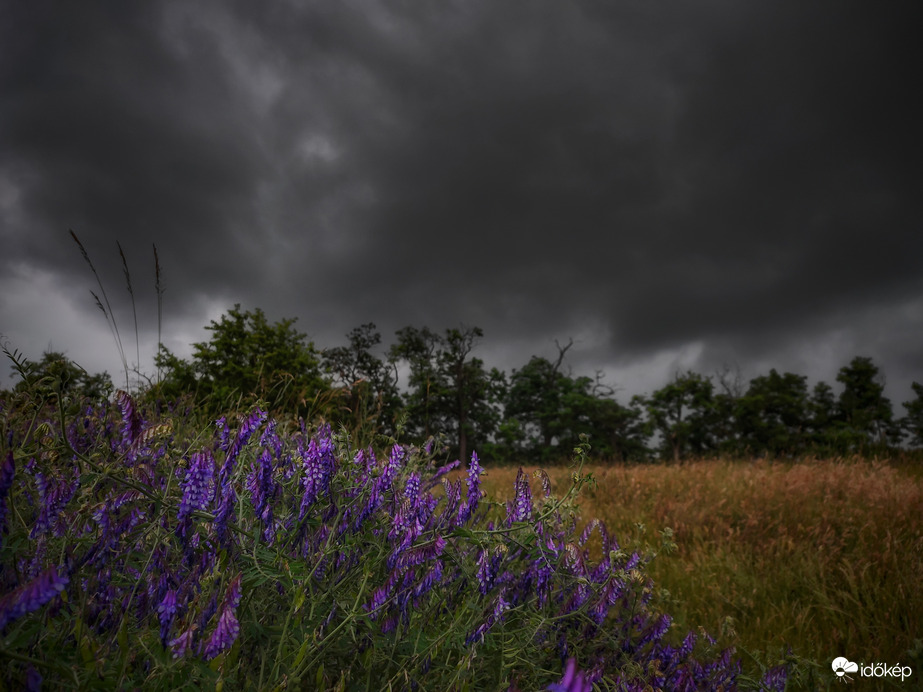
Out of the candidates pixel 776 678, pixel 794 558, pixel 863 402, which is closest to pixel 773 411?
pixel 863 402

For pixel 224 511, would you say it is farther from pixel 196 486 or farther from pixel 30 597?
pixel 30 597

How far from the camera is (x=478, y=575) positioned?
181 cm

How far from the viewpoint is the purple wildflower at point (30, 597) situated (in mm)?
898

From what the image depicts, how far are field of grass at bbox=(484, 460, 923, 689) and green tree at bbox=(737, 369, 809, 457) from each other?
91.7ft

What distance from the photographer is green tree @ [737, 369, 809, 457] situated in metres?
31.6

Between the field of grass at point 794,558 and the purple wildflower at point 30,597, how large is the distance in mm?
1776

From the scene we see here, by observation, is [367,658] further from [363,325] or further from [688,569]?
[363,325]

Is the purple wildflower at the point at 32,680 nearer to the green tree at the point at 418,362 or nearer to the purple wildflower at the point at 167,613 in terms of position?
the purple wildflower at the point at 167,613

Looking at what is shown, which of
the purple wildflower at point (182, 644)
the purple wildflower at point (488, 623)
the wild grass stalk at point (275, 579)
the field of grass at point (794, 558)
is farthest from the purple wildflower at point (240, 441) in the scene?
the field of grass at point (794, 558)

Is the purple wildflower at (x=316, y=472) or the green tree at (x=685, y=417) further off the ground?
the green tree at (x=685, y=417)

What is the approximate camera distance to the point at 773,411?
32.8 meters

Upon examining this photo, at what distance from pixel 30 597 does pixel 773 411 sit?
38.7m

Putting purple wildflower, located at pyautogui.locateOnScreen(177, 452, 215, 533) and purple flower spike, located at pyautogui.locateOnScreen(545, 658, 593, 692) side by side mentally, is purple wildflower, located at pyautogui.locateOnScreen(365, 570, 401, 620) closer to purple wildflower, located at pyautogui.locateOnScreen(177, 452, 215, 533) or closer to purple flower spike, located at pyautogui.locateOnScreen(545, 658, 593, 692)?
purple wildflower, located at pyautogui.locateOnScreen(177, 452, 215, 533)

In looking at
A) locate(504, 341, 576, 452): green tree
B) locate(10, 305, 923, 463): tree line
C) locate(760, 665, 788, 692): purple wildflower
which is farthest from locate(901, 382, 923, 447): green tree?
locate(760, 665, 788, 692): purple wildflower
